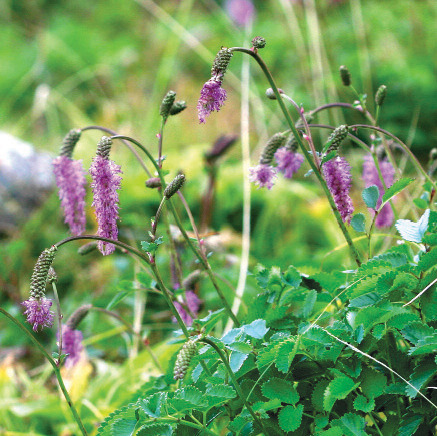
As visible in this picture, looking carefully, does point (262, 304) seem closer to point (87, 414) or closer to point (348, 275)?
point (348, 275)

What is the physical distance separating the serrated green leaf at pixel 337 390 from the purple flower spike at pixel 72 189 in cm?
53

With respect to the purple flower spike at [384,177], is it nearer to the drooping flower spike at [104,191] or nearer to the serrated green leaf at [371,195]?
the serrated green leaf at [371,195]

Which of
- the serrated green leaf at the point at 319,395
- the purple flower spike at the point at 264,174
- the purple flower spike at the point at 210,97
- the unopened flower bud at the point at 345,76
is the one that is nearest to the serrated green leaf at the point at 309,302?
the serrated green leaf at the point at 319,395

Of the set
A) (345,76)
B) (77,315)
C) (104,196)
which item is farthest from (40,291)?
(345,76)

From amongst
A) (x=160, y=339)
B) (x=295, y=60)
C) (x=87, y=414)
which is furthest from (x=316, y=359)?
(x=295, y=60)

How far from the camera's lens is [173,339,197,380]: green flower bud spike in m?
0.74

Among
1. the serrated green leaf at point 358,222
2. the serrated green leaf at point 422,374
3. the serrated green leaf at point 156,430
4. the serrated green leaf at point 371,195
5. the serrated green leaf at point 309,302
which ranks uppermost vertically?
the serrated green leaf at point 371,195

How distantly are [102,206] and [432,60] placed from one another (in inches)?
132

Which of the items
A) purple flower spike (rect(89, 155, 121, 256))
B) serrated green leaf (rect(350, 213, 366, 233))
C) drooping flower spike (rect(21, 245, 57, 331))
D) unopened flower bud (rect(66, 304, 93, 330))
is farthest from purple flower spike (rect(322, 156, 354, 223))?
unopened flower bud (rect(66, 304, 93, 330))

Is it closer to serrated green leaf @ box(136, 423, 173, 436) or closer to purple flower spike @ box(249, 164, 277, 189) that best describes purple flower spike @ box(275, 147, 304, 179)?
purple flower spike @ box(249, 164, 277, 189)

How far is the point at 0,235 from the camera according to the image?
316 centimetres

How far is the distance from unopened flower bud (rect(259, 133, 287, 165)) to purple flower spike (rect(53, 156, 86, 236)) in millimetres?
326

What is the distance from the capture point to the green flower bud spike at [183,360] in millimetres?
735

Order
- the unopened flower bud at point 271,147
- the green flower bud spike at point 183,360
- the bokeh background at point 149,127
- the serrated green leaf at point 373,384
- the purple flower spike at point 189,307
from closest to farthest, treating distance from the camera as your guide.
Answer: the green flower bud spike at point 183,360
the serrated green leaf at point 373,384
the unopened flower bud at point 271,147
the purple flower spike at point 189,307
the bokeh background at point 149,127
